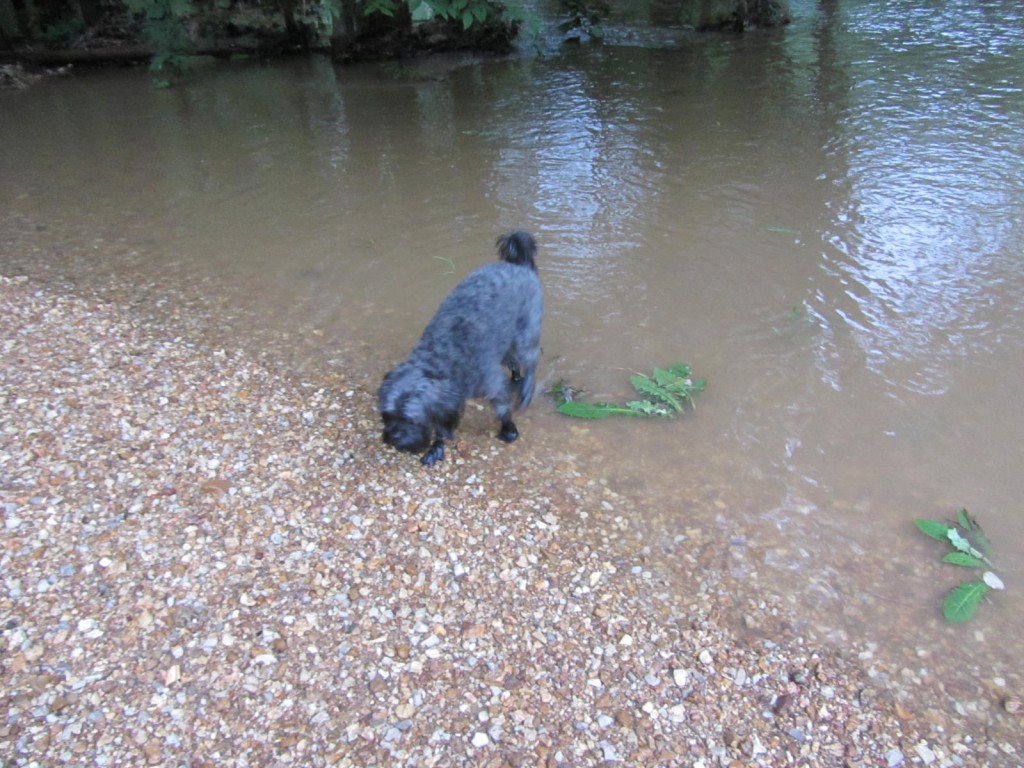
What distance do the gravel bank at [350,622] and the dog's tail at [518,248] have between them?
4.18 feet

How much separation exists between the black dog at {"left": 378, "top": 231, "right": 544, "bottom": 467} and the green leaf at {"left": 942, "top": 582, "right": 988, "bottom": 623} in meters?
2.60

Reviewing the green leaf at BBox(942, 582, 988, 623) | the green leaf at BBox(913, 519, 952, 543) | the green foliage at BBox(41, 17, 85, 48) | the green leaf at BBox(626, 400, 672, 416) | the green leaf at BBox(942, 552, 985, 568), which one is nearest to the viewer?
the green leaf at BBox(942, 582, 988, 623)

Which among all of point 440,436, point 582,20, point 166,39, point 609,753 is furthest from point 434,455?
point 582,20

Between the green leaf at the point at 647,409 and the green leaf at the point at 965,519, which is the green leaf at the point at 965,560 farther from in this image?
the green leaf at the point at 647,409

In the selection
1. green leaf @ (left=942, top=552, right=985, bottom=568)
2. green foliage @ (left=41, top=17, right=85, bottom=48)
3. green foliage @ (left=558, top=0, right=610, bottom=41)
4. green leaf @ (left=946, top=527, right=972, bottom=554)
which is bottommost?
green leaf @ (left=942, top=552, right=985, bottom=568)

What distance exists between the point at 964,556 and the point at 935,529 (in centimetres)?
21

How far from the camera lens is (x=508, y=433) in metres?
4.91

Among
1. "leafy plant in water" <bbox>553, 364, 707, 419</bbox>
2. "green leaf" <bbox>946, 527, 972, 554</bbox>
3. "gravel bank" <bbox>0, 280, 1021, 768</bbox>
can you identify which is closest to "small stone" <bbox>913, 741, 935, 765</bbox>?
"gravel bank" <bbox>0, 280, 1021, 768</bbox>

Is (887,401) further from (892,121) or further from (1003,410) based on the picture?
(892,121)

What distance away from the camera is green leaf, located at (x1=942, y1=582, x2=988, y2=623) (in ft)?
12.0

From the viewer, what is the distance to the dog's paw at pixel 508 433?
4906 millimetres

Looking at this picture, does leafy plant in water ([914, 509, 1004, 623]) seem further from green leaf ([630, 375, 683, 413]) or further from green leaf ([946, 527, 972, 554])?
green leaf ([630, 375, 683, 413])

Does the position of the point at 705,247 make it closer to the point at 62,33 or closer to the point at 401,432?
the point at 401,432

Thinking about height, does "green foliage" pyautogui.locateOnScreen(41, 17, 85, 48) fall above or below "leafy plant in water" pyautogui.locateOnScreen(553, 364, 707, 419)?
above
